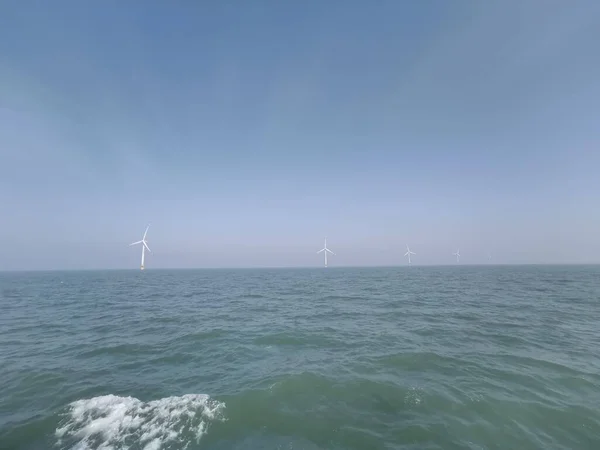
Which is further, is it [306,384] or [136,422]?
[306,384]

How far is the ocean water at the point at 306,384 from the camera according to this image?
10.1 meters

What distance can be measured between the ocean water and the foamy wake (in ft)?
0.21

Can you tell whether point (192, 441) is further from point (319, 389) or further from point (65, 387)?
point (65, 387)

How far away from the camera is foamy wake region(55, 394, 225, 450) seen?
992 centimetres

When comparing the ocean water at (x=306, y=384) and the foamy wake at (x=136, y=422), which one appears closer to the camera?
the foamy wake at (x=136, y=422)

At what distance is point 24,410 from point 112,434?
17.9 ft

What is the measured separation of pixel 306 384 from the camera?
13820 mm

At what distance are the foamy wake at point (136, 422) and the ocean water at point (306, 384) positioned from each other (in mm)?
63

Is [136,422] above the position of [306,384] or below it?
below

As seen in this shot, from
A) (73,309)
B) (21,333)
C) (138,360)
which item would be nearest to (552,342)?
(138,360)

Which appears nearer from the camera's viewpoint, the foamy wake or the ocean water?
the foamy wake

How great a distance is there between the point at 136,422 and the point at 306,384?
7.41m

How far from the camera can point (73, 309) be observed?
36000mm

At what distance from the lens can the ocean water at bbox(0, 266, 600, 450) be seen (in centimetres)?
1012
